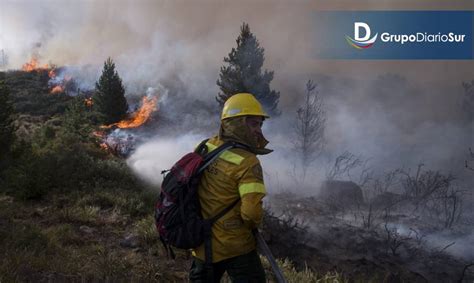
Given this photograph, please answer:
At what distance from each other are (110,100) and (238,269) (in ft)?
76.8

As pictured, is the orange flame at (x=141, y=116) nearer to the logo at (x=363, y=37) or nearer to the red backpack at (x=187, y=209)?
the logo at (x=363, y=37)

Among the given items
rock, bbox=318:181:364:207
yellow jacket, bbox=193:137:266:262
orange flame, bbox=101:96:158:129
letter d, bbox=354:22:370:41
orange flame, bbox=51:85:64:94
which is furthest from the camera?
orange flame, bbox=51:85:64:94

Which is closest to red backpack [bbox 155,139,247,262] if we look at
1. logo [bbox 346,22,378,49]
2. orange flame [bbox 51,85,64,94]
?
logo [bbox 346,22,378,49]

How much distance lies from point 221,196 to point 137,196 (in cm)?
728

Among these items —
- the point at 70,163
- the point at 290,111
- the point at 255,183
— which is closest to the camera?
the point at 255,183

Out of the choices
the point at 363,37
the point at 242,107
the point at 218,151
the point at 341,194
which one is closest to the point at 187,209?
the point at 218,151

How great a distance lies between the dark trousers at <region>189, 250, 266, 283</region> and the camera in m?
2.79

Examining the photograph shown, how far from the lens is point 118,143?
62.2ft

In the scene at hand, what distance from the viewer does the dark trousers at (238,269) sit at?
279 centimetres

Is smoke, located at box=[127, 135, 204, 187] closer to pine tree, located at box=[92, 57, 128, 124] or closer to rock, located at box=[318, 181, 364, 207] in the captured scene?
rock, located at box=[318, 181, 364, 207]

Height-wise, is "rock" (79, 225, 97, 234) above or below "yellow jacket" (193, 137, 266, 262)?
below

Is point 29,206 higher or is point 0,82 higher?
point 0,82

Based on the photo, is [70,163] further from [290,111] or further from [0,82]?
[290,111]

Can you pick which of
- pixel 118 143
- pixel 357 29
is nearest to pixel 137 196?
pixel 118 143
